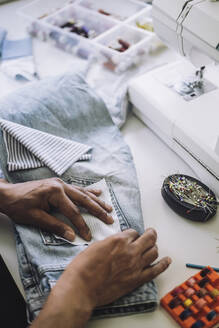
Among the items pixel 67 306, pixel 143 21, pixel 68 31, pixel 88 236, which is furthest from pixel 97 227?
pixel 143 21

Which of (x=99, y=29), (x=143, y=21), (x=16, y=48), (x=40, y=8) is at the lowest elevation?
(x=16, y=48)

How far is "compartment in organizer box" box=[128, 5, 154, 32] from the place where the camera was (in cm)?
169

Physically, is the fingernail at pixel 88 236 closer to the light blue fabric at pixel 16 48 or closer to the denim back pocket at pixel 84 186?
the denim back pocket at pixel 84 186

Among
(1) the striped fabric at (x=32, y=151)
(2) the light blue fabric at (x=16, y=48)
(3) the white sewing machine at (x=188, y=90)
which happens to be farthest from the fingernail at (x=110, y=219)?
(2) the light blue fabric at (x=16, y=48)

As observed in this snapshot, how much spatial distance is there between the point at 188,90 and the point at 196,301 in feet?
2.38

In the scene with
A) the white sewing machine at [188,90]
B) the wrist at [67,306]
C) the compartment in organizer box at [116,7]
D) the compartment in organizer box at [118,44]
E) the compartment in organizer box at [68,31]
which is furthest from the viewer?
the compartment in organizer box at [116,7]

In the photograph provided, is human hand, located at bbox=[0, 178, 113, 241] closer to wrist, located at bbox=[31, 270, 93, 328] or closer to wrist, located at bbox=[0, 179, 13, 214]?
wrist, located at bbox=[0, 179, 13, 214]

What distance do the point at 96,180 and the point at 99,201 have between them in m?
0.10

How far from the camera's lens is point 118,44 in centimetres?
159

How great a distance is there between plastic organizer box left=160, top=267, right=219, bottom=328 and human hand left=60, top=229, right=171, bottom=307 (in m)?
0.07

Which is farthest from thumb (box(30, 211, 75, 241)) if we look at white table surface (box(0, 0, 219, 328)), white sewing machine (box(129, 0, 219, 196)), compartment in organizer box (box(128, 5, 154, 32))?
compartment in organizer box (box(128, 5, 154, 32))

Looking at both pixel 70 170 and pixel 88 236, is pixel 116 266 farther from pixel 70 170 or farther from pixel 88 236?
pixel 70 170

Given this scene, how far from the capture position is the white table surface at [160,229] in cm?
84

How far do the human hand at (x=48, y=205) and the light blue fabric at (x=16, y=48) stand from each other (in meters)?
0.90
